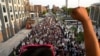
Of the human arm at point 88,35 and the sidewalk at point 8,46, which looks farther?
the sidewalk at point 8,46

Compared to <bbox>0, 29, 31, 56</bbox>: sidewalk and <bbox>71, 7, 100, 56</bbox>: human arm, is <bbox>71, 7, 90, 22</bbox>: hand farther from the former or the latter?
<bbox>0, 29, 31, 56</bbox>: sidewalk

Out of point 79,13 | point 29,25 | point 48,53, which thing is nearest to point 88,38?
point 79,13

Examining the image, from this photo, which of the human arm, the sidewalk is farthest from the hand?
the sidewalk

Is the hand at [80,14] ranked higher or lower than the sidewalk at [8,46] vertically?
higher

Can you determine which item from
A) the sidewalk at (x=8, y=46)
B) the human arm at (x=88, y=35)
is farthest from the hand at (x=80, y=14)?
the sidewalk at (x=8, y=46)

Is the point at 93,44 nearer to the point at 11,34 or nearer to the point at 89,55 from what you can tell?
the point at 89,55

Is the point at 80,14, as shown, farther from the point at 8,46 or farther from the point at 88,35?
the point at 8,46

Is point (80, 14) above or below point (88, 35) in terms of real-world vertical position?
above

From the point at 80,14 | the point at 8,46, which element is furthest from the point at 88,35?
the point at 8,46

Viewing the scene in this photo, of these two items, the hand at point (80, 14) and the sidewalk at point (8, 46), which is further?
the sidewalk at point (8, 46)

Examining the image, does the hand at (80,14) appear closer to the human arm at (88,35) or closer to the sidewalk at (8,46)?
the human arm at (88,35)

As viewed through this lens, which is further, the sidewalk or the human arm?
the sidewalk

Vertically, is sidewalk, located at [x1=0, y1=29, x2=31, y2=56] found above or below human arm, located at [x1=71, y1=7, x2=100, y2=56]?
below
